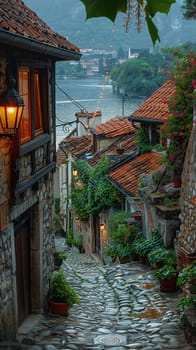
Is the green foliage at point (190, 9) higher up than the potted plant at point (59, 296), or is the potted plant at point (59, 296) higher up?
the green foliage at point (190, 9)

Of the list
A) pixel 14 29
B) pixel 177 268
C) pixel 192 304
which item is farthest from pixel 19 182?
pixel 177 268

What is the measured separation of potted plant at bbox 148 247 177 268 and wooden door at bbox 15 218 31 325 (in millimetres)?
3341

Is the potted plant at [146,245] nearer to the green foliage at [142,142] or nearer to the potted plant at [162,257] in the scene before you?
the potted plant at [162,257]

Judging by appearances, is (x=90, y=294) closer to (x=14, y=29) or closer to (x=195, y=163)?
(x=195, y=163)

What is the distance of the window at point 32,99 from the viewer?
27.0 ft

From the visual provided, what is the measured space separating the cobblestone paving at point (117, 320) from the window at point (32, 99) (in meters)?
2.87

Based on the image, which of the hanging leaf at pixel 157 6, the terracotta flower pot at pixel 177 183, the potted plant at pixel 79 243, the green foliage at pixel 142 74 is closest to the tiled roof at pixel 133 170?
the terracotta flower pot at pixel 177 183

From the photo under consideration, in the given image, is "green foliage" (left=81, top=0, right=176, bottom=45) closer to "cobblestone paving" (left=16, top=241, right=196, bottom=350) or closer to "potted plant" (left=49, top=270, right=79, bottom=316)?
"cobblestone paving" (left=16, top=241, right=196, bottom=350)

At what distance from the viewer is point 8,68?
7.04 meters

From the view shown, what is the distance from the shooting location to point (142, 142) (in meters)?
19.2

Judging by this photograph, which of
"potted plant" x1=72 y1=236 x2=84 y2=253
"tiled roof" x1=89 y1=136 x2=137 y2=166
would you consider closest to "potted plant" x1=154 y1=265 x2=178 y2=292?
"tiled roof" x1=89 y1=136 x2=137 y2=166

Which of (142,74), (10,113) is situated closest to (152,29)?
(10,113)

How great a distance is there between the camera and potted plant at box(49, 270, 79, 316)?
9852 millimetres

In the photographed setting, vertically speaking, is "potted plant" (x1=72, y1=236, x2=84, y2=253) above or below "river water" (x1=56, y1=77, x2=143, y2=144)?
below
